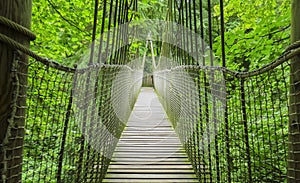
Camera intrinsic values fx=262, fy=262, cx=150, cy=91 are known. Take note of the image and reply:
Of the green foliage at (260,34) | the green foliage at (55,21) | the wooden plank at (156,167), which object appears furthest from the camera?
the green foliage at (55,21)

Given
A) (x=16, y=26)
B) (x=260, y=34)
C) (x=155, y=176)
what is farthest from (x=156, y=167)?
(x=260, y=34)

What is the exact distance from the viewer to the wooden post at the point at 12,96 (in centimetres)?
56

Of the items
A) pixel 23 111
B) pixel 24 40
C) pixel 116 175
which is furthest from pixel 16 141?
pixel 116 175

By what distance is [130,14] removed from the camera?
3387 mm

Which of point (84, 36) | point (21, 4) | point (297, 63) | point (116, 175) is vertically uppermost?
point (84, 36)

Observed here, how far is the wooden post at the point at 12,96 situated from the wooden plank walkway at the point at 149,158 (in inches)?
44.6

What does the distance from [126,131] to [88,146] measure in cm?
176

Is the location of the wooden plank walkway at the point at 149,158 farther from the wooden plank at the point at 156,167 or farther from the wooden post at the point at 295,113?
Answer: the wooden post at the point at 295,113

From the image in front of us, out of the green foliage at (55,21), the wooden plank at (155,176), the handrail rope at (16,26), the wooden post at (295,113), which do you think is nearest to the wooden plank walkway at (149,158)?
the wooden plank at (155,176)

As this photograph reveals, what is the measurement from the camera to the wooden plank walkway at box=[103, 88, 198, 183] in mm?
1698

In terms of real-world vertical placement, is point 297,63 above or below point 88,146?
above

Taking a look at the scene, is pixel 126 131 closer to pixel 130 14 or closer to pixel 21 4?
pixel 130 14

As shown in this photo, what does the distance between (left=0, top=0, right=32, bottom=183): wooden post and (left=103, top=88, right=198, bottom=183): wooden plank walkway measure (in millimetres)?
1132

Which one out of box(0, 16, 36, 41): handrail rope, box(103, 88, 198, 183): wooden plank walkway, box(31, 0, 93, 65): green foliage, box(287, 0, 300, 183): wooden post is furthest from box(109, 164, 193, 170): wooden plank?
box(31, 0, 93, 65): green foliage
